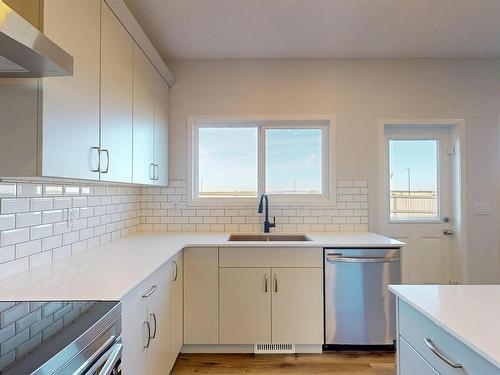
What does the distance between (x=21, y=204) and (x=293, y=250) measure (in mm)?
1726

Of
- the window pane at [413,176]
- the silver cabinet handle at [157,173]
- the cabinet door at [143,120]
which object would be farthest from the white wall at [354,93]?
the cabinet door at [143,120]

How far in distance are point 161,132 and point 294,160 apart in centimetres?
134

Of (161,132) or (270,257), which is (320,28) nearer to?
(161,132)

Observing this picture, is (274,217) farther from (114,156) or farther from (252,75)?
(114,156)

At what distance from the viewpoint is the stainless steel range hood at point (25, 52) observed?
80 centimetres

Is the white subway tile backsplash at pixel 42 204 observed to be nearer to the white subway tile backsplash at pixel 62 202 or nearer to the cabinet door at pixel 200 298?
the white subway tile backsplash at pixel 62 202

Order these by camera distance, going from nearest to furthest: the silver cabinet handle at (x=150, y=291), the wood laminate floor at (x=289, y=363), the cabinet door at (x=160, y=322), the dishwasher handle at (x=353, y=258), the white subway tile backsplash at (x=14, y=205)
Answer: the white subway tile backsplash at (x=14, y=205)
the silver cabinet handle at (x=150, y=291)
the cabinet door at (x=160, y=322)
the wood laminate floor at (x=289, y=363)
the dishwasher handle at (x=353, y=258)

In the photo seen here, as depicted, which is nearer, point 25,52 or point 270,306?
point 25,52

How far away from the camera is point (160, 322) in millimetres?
1726

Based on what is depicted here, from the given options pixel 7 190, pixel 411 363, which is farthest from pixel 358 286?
pixel 7 190

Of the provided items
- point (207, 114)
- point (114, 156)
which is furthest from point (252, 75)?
point (114, 156)

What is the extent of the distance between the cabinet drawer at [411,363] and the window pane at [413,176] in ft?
6.93

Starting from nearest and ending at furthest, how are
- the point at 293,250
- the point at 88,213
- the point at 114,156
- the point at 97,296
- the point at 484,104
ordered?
the point at 97,296, the point at 114,156, the point at 88,213, the point at 293,250, the point at 484,104

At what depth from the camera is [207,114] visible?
2.97 m
